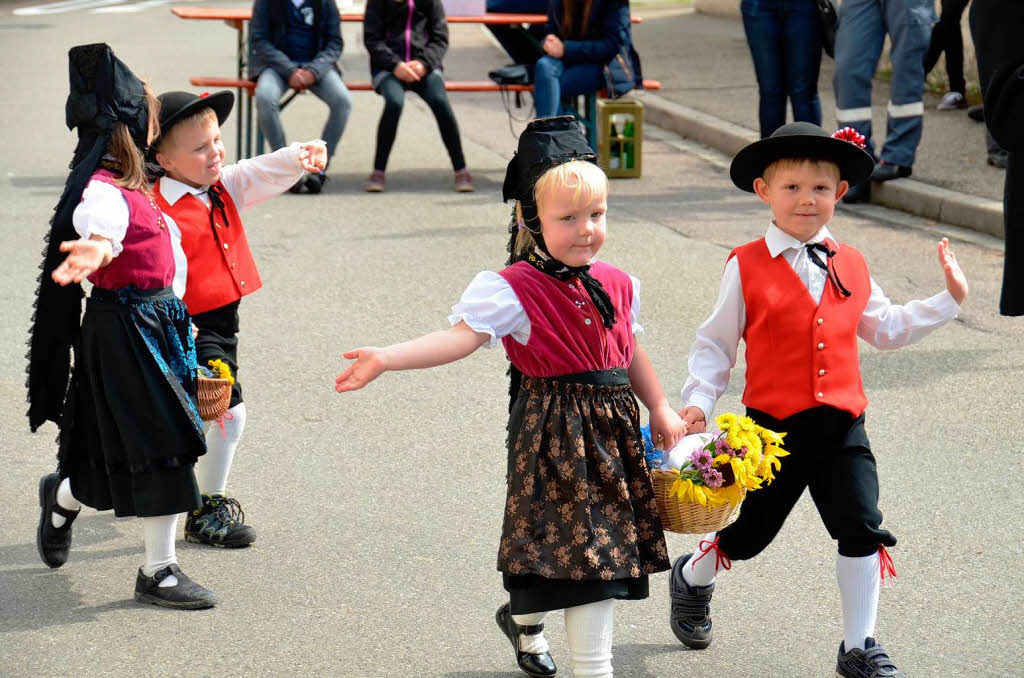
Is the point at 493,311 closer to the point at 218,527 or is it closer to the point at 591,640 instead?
the point at 591,640

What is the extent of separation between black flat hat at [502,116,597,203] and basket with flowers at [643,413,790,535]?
74 cm

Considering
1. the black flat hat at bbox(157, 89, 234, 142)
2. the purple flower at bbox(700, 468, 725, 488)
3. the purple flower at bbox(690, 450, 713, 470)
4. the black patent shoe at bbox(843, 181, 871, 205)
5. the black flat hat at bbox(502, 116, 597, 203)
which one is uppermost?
the black flat hat at bbox(502, 116, 597, 203)

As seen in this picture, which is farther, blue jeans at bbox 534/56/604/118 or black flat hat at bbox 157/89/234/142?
blue jeans at bbox 534/56/604/118

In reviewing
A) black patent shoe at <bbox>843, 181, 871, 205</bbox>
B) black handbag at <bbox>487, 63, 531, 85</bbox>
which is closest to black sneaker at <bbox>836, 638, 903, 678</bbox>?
black patent shoe at <bbox>843, 181, 871, 205</bbox>

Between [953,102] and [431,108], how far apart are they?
4.87m

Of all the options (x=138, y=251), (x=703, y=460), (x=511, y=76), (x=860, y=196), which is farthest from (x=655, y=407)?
(x=511, y=76)

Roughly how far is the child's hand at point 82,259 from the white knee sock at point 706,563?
6.01 feet

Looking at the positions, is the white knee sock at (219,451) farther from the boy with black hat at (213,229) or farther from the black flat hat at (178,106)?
the black flat hat at (178,106)

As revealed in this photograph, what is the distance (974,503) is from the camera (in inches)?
200

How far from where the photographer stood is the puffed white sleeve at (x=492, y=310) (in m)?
3.47

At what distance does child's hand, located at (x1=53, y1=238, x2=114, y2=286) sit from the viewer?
146 inches

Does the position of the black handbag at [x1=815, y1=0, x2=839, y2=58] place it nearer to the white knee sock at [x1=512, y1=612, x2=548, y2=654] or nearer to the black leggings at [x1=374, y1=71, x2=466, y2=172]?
the black leggings at [x1=374, y1=71, x2=466, y2=172]

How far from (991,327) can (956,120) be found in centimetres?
556

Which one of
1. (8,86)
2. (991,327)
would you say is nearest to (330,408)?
(991,327)
